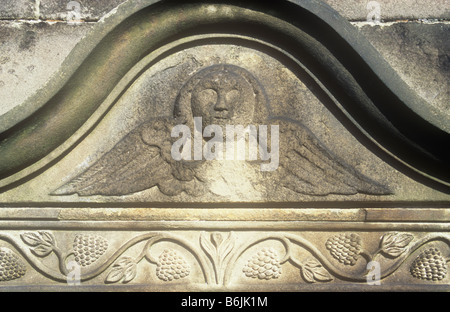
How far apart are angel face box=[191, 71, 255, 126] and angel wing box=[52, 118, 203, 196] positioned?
15 cm

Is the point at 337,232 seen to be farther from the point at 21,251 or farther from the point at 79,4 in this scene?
the point at 79,4

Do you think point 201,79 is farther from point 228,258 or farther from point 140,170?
point 228,258

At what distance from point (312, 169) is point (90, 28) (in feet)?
4.11

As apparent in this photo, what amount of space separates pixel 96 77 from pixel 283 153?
86 cm

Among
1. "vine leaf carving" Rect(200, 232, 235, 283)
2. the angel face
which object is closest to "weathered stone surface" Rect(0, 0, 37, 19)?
the angel face

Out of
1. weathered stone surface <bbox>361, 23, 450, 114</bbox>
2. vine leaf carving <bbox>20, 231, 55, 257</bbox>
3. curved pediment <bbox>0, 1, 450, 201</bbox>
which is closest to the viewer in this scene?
curved pediment <bbox>0, 1, 450, 201</bbox>

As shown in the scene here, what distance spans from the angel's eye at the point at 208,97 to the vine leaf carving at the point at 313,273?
0.83 meters

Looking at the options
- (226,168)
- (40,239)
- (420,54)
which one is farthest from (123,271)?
(420,54)

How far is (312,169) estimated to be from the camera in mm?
1614

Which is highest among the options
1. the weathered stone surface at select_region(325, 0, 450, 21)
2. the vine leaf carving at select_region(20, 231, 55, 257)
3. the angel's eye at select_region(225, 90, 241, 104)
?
the weathered stone surface at select_region(325, 0, 450, 21)

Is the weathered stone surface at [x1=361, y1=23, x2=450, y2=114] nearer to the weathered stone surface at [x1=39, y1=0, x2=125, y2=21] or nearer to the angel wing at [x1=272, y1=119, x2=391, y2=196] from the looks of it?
the angel wing at [x1=272, y1=119, x2=391, y2=196]

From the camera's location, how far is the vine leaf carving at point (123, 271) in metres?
1.65

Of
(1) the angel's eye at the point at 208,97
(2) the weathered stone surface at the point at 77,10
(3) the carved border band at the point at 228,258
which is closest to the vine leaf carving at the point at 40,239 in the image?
(3) the carved border band at the point at 228,258

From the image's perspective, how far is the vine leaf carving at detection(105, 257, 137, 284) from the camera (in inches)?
65.1
